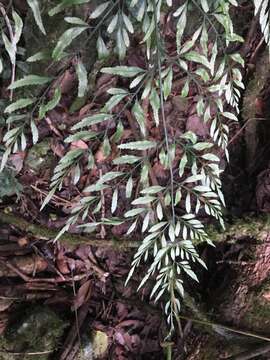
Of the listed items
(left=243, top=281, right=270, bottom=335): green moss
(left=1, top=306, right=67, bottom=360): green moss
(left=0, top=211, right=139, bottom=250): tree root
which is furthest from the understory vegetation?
(left=1, top=306, right=67, bottom=360): green moss

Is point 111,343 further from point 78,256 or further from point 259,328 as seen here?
point 259,328

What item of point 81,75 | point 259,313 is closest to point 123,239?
point 259,313

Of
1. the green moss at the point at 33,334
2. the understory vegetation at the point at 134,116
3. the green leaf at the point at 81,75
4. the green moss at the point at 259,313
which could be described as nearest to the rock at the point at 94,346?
the green moss at the point at 33,334

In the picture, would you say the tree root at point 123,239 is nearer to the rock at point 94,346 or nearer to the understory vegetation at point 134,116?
the understory vegetation at point 134,116

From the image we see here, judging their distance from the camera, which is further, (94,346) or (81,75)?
(94,346)

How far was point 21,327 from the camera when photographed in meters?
1.89

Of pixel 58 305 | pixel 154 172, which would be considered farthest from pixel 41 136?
pixel 58 305

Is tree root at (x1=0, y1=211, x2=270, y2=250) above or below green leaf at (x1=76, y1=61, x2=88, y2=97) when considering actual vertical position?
below

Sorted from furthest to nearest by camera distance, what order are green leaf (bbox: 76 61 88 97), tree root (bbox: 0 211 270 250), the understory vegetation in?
tree root (bbox: 0 211 270 250) < the understory vegetation < green leaf (bbox: 76 61 88 97)

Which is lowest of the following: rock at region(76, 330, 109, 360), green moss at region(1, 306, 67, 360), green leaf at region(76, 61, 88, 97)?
rock at region(76, 330, 109, 360)

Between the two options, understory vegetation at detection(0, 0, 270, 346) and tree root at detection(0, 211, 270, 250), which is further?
tree root at detection(0, 211, 270, 250)

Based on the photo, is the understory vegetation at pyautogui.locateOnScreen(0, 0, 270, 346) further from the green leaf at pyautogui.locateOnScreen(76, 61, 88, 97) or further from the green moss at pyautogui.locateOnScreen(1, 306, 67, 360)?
the green moss at pyautogui.locateOnScreen(1, 306, 67, 360)

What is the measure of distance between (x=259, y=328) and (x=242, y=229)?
0.40 meters

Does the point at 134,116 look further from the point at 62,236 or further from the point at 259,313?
the point at 259,313
